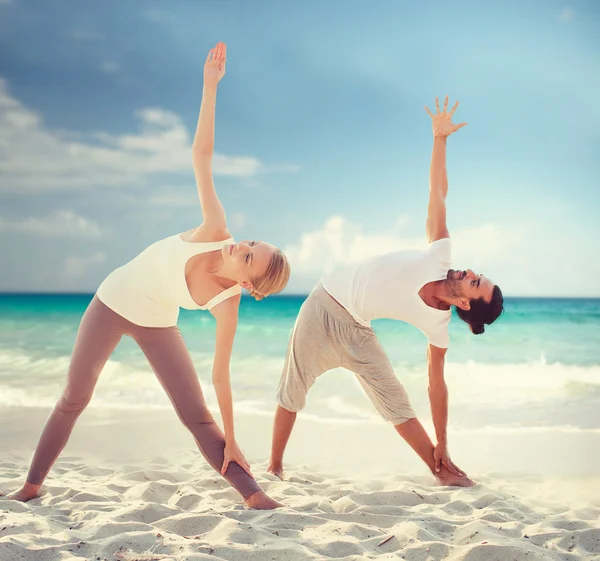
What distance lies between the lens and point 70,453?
4.80m

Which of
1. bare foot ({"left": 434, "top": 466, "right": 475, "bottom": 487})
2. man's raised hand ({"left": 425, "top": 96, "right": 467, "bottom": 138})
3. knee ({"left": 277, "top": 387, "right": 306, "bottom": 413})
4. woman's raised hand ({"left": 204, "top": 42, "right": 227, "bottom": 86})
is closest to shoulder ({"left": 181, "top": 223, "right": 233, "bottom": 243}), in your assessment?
woman's raised hand ({"left": 204, "top": 42, "right": 227, "bottom": 86})

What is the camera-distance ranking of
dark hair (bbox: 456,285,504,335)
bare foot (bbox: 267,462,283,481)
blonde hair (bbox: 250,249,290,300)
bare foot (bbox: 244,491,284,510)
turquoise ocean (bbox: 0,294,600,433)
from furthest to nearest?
turquoise ocean (bbox: 0,294,600,433) → bare foot (bbox: 267,462,283,481) → dark hair (bbox: 456,285,504,335) → bare foot (bbox: 244,491,284,510) → blonde hair (bbox: 250,249,290,300)

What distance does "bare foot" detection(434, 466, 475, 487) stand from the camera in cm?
367

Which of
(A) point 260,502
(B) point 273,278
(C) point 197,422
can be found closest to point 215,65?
(B) point 273,278

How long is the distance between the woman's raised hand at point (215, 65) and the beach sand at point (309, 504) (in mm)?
2023

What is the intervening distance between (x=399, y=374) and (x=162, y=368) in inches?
318

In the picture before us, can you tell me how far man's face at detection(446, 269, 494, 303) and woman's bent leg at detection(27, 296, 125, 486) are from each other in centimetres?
173

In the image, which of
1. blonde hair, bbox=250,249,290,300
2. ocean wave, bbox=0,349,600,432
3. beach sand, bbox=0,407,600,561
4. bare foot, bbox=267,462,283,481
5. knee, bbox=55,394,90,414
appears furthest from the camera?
ocean wave, bbox=0,349,600,432

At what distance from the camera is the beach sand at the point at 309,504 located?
247 cm

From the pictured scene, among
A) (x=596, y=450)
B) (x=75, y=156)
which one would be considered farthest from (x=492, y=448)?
(x=75, y=156)

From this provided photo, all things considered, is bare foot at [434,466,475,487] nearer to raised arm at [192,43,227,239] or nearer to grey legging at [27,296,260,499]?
grey legging at [27,296,260,499]

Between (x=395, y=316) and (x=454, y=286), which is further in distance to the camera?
(x=395, y=316)

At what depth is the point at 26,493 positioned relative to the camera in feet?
10.6

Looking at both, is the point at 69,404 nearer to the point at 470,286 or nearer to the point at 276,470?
the point at 276,470
